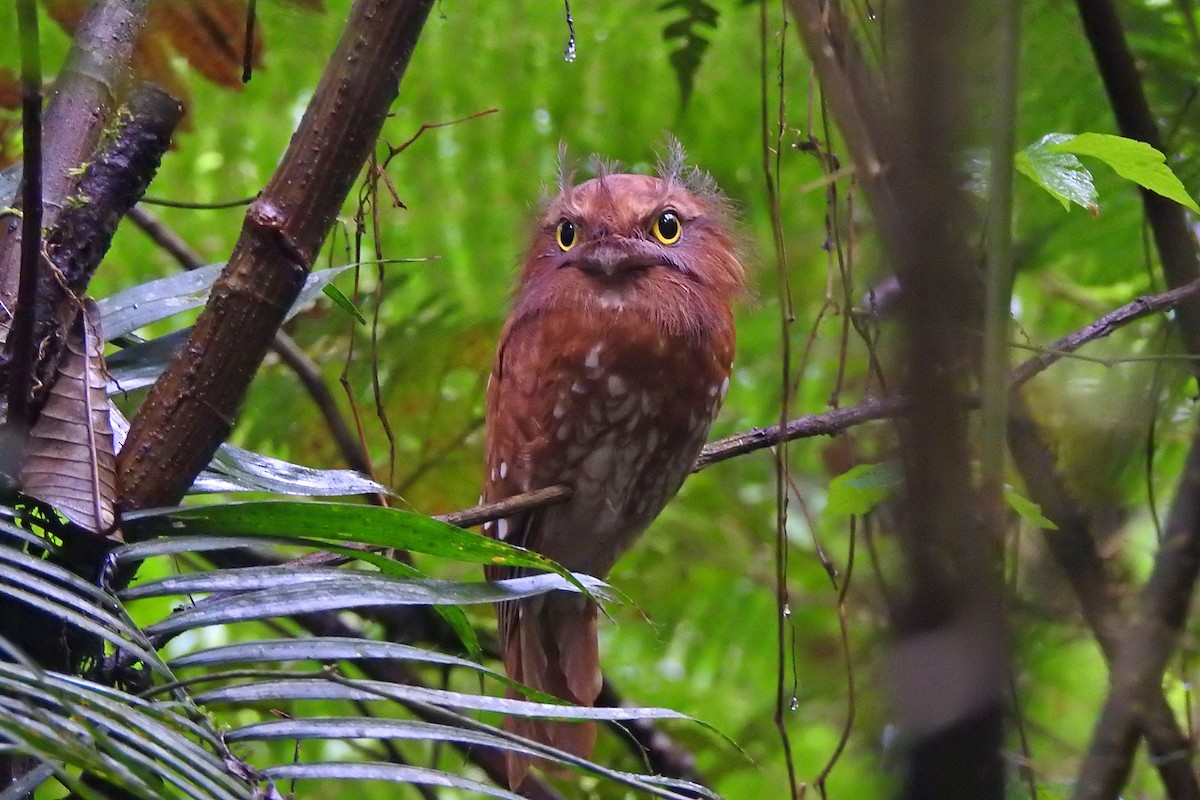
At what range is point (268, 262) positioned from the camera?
138 cm

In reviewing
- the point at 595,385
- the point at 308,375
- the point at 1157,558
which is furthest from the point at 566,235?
the point at 1157,558

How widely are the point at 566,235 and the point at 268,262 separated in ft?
4.18

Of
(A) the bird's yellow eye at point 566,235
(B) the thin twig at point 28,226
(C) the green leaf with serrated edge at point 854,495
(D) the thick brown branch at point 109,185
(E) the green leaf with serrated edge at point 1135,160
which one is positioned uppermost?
(A) the bird's yellow eye at point 566,235

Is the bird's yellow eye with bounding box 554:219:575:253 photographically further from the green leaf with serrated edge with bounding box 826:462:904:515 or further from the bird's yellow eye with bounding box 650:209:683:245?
the green leaf with serrated edge with bounding box 826:462:904:515

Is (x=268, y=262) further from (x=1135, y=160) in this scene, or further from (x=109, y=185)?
(x=1135, y=160)

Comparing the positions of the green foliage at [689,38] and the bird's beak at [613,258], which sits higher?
the green foliage at [689,38]

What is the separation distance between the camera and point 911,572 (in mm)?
592

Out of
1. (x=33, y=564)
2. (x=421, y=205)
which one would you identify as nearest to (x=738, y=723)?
(x=421, y=205)

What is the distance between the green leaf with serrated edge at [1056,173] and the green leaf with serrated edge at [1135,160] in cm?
5

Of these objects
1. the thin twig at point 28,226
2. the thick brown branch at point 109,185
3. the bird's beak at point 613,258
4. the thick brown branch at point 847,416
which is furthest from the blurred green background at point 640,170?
the thin twig at point 28,226

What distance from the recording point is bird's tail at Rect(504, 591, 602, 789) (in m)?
2.68

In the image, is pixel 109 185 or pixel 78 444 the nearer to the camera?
pixel 78 444

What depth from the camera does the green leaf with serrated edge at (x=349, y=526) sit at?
1334 mm

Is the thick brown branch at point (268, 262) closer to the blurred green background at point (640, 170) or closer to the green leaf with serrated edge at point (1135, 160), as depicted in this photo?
the green leaf with serrated edge at point (1135, 160)
